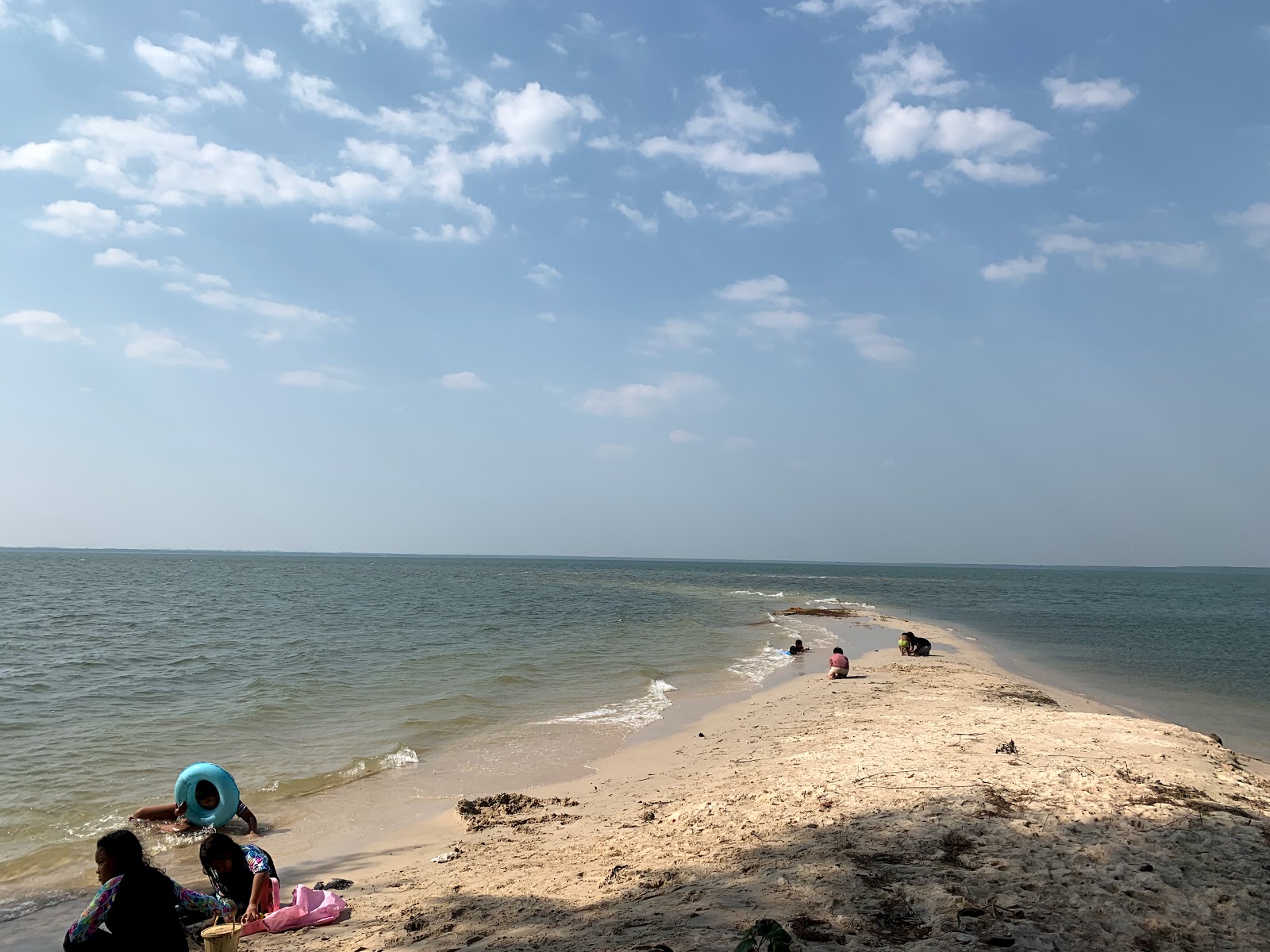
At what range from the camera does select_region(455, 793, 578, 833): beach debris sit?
8508mm

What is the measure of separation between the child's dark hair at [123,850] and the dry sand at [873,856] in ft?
4.33

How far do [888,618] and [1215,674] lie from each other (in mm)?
19014

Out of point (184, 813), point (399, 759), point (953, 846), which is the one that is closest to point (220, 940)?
point (184, 813)

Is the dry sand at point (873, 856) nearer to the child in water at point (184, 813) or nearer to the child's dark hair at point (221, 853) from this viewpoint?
the child's dark hair at point (221, 853)

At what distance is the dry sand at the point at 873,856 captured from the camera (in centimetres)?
467

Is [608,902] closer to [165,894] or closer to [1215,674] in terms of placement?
[165,894]

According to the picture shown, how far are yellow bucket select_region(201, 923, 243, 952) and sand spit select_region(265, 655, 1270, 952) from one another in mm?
618

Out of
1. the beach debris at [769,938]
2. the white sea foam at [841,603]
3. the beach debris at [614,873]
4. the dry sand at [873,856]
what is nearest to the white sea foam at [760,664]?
the dry sand at [873,856]

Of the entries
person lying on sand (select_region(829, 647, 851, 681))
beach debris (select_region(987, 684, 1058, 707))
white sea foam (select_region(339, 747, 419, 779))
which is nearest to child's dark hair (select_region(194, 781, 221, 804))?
white sea foam (select_region(339, 747, 419, 779))

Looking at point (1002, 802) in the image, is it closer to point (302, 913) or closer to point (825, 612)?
point (302, 913)

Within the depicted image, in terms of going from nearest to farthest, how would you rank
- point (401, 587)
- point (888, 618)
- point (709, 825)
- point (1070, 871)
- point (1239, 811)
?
point (1070, 871)
point (1239, 811)
point (709, 825)
point (888, 618)
point (401, 587)

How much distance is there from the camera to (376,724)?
44.7ft

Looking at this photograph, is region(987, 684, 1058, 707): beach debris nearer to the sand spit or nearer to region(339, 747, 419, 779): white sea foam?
the sand spit

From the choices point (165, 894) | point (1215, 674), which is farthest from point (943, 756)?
point (1215, 674)
